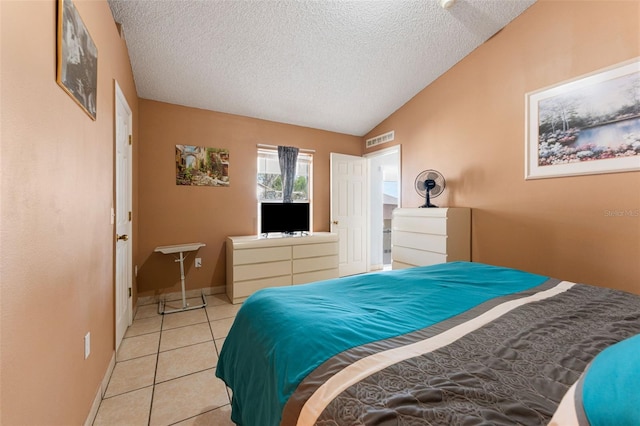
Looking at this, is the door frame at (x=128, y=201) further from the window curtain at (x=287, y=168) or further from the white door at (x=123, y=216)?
the window curtain at (x=287, y=168)

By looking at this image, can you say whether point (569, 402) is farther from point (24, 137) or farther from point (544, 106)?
point (544, 106)

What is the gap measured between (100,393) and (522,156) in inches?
155

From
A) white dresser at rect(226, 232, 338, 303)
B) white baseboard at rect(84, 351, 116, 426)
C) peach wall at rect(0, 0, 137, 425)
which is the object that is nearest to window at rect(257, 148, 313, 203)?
white dresser at rect(226, 232, 338, 303)

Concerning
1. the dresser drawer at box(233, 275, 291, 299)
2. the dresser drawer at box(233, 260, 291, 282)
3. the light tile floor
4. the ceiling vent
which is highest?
the ceiling vent

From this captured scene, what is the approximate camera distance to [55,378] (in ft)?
3.33

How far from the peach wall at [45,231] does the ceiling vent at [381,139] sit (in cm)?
352

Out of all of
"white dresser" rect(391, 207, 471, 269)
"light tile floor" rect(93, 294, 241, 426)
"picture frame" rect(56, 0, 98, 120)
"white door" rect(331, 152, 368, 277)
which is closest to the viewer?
"picture frame" rect(56, 0, 98, 120)

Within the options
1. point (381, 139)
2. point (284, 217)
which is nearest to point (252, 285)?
point (284, 217)

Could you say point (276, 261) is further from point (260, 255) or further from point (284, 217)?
point (284, 217)

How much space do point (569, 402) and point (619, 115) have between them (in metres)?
2.60

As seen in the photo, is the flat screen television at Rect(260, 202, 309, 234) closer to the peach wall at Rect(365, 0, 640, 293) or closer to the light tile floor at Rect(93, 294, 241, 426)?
the light tile floor at Rect(93, 294, 241, 426)

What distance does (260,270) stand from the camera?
3.24 meters

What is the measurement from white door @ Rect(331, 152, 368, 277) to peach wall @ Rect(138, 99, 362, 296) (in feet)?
3.06

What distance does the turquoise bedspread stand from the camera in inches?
32.9
